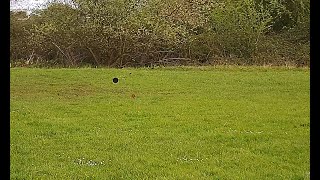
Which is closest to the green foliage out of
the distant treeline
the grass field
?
the distant treeline

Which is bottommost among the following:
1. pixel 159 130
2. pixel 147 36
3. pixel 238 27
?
pixel 159 130

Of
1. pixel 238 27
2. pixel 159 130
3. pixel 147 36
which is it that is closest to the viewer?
pixel 159 130

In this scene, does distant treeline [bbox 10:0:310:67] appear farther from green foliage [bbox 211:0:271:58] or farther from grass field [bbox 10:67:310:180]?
grass field [bbox 10:67:310:180]

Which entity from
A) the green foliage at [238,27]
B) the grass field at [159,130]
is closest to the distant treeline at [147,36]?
the green foliage at [238,27]

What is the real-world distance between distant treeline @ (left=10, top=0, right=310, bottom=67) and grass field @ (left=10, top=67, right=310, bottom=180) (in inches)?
371

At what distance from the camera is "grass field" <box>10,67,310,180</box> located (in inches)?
255

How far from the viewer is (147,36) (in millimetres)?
27578

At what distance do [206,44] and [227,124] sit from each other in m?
19.8

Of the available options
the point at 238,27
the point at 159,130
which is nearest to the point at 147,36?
the point at 238,27

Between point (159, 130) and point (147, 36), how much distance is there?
18.6 metres

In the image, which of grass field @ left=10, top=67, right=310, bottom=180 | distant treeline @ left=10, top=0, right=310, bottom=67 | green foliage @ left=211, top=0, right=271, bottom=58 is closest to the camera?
grass field @ left=10, top=67, right=310, bottom=180

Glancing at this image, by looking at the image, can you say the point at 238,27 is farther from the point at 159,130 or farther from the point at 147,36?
the point at 159,130

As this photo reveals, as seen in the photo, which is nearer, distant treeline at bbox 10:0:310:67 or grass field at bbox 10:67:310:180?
grass field at bbox 10:67:310:180
